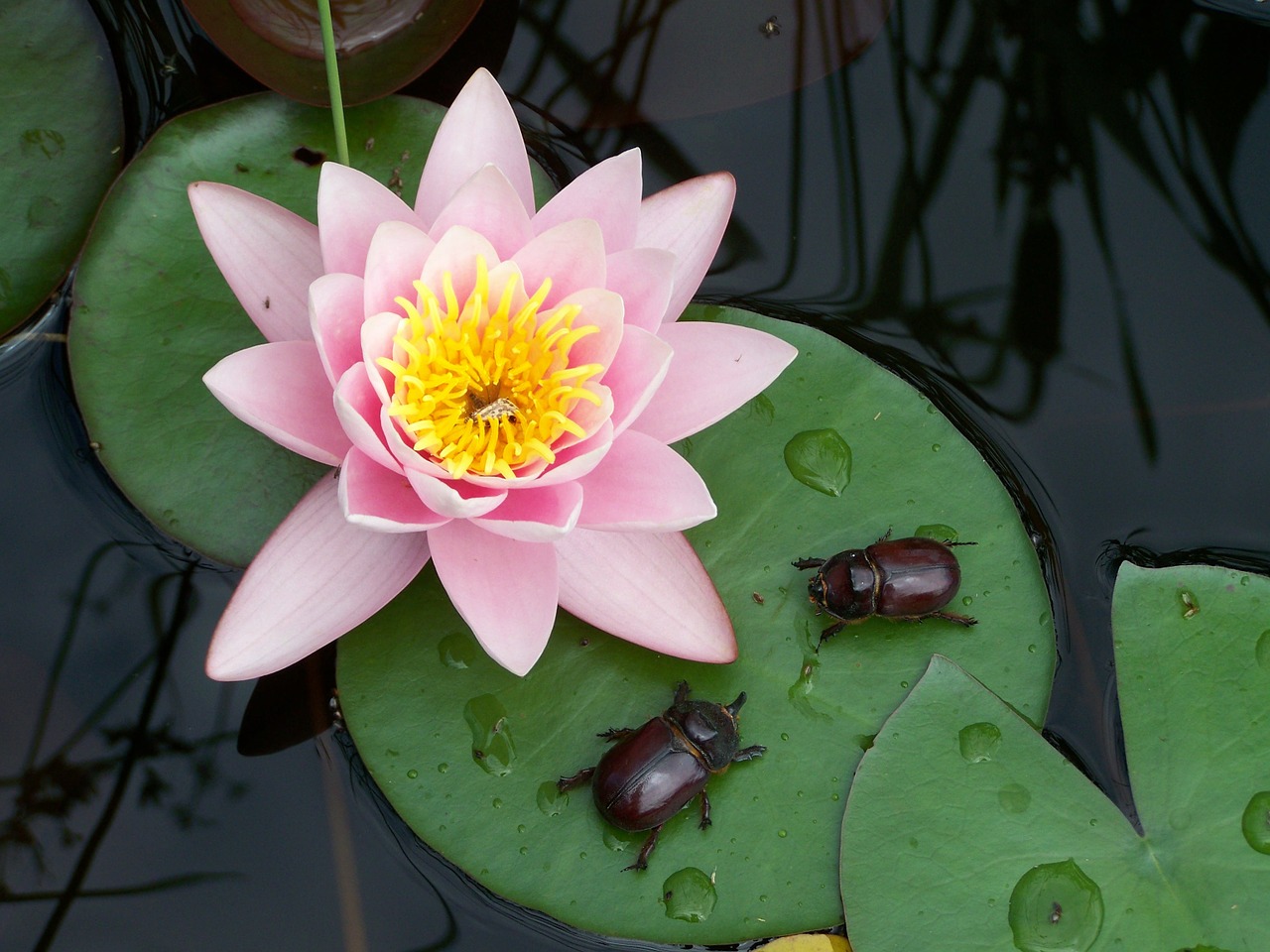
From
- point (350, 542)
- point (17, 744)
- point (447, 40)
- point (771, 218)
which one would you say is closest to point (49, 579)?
point (17, 744)

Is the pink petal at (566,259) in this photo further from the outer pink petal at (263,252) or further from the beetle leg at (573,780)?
the beetle leg at (573,780)

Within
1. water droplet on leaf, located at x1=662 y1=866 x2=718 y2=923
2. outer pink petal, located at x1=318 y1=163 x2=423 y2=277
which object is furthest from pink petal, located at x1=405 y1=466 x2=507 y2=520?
water droplet on leaf, located at x1=662 y1=866 x2=718 y2=923

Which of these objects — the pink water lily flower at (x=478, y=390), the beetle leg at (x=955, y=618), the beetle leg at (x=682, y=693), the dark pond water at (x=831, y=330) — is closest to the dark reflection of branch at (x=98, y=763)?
the dark pond water at (x=831, y=330)

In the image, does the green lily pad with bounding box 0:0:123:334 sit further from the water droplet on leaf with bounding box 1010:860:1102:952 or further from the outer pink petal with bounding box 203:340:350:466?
the water droplet on leaf with bounding box 1010:860:1102:952

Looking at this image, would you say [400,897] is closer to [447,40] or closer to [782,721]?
[782,721]

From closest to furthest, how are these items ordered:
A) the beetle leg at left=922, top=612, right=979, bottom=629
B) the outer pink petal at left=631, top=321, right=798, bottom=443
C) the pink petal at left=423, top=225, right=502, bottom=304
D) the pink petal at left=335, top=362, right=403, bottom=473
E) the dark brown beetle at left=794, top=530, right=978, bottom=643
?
the pink petal at left=335, top=362, right=403, bottom=473, the pink petal at left=423, top=225, right=502, bottom=304, the outer pink petal at left=631, top=321, right=798, bottom=443, the dark brown beetle at left=794, top=530, right=978, bottom=643, the beetle leg at left=922, top=612, right=979, bottom=629

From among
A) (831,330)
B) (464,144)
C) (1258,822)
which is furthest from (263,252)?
(1258,822)
